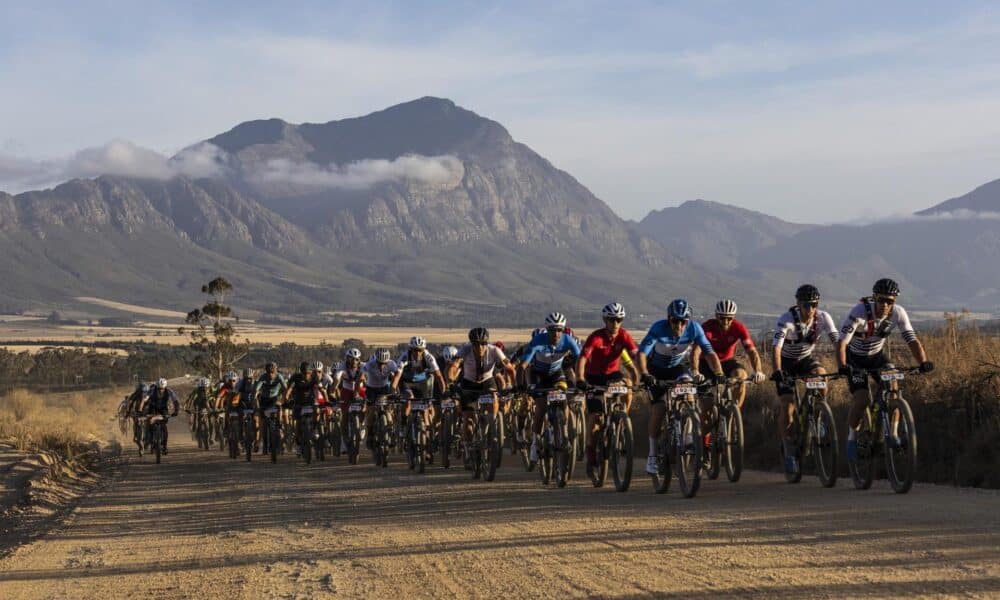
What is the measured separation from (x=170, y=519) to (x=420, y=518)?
3198mm

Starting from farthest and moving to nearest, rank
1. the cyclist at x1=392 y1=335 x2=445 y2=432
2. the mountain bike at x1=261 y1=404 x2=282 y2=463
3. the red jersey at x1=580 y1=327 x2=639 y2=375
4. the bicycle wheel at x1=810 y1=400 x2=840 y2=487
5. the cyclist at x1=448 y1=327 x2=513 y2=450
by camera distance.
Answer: the mountain bike at x1=261 y1=404 x2=282 y2=463
the cyclist at x1=392 y1=335 x2=445 y2=432
the cyclist at x1=448 y1=327 x2=513 y2=450
the red jersey at x1=580 y1=327 x2=639 y2=375
the bicycle wheel at x1=810 y1=400 x2=840 y2=487

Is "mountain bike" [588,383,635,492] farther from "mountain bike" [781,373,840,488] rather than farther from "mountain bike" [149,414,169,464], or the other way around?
"mountain bike" [149,414,169,464]

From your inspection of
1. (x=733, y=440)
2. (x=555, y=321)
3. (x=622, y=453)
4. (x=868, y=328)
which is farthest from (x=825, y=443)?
(x=555, y=321)

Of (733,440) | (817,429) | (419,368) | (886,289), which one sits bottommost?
(733,440)

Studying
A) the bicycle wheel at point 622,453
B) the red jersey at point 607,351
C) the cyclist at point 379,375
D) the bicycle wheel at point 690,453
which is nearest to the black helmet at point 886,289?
the bicycle wheel at point 690,453

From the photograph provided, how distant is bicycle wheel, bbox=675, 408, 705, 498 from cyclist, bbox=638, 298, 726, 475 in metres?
0.46

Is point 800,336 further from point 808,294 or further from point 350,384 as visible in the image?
point 350,384

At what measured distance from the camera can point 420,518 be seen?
46.0ft

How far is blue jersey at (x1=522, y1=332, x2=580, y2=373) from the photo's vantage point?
1755cm

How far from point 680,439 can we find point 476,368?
5332 millimetres

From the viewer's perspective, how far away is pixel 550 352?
1753 cm

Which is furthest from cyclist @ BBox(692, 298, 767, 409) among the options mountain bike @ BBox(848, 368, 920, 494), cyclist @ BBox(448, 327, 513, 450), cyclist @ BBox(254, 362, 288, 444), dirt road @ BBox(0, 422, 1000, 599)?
cyclist @ BBox(254, 362, 288, 444)

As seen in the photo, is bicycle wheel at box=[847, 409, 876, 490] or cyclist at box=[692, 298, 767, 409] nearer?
bicycle wheel at box=[847, 409, 876, 490]

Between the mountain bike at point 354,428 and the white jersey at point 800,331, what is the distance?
34.3ft
